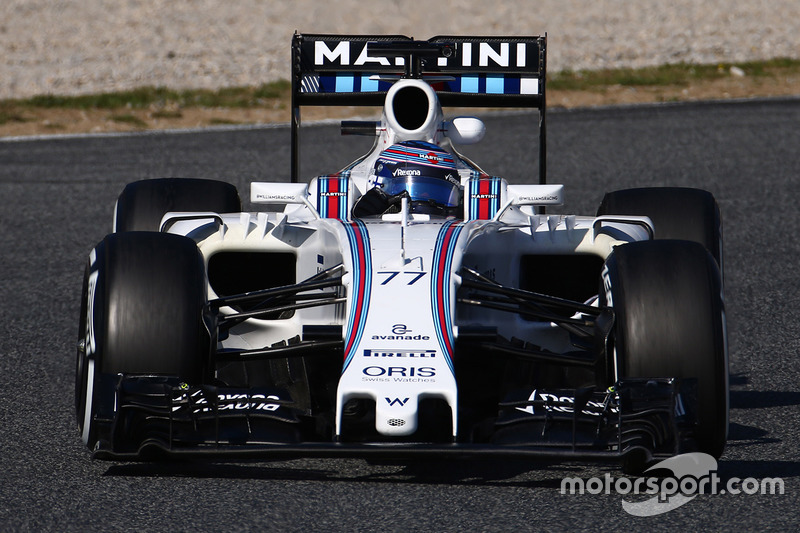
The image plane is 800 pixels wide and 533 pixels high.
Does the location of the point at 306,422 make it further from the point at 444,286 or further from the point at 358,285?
the point at 444,286

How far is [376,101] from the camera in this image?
8.34 meters

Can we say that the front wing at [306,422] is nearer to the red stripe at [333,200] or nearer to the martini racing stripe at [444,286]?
the martini racing stripe at [444,286]

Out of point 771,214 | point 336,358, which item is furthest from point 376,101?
point 771,214

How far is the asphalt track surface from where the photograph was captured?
4.89m

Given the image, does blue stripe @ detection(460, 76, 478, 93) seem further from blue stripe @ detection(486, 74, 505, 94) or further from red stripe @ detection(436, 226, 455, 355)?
red stripe @ detection(436, 226, 455, 355)

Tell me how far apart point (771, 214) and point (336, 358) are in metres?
7.27

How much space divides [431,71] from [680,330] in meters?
3.51

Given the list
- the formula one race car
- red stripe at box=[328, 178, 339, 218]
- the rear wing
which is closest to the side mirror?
the formula one race car

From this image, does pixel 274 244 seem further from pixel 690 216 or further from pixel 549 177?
pixel 549 177

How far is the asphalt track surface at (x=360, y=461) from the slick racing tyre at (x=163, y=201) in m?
0.92

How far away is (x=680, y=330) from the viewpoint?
17.2 feet

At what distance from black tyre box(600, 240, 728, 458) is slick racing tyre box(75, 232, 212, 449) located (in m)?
1.64

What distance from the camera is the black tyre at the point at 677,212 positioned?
7008mm

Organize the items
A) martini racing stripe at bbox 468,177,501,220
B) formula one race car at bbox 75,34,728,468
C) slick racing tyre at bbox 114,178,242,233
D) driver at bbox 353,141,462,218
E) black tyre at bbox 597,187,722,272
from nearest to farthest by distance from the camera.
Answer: formula one race car at bbox 75,34,728,468
driver at bbox 353,141,462,218
martini racing stripe at bbox 468,177,501,220
black tyre at bbox 597,187,722,272
slick racing tyre at bbox 114,178,242,233
